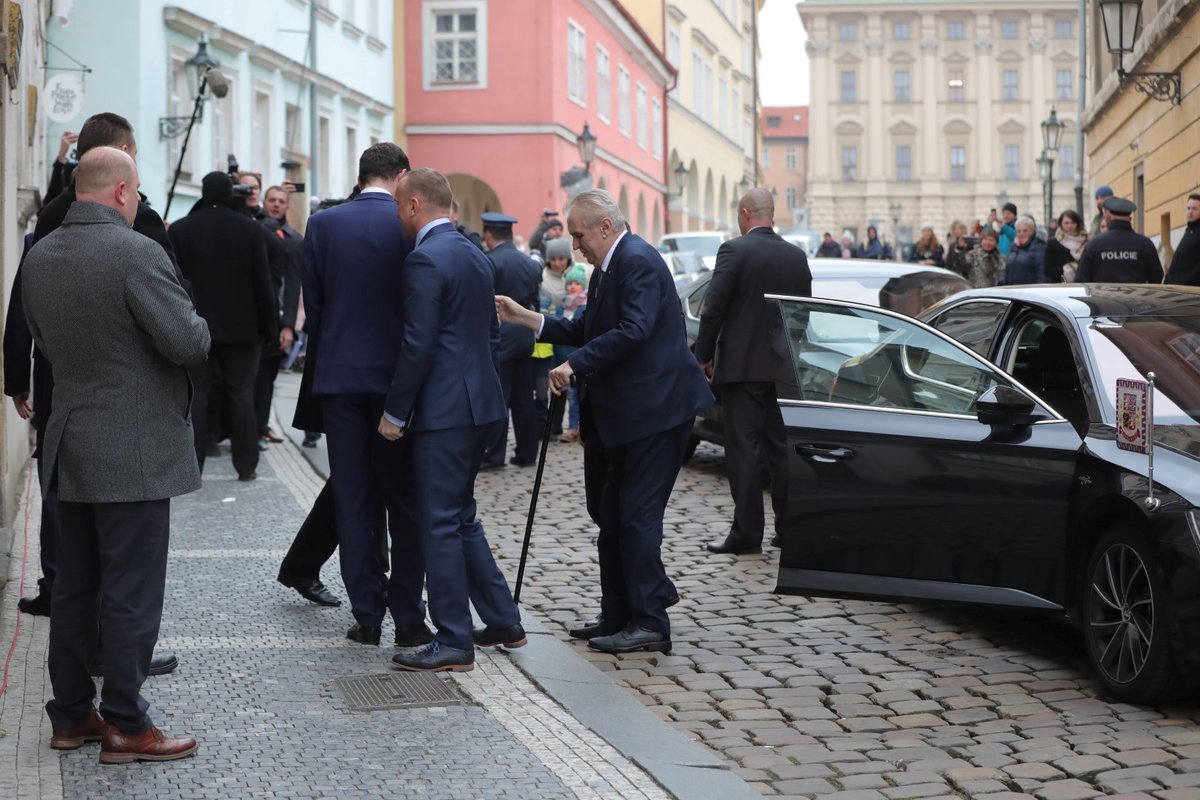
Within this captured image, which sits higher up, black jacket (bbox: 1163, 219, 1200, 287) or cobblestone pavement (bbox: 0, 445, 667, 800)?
black jacket (bbox: 1163, 219, 1200, 287)

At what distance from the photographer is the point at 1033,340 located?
743cm

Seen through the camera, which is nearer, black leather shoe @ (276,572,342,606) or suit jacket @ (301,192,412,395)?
suit jacket @ (301,192,412,395)

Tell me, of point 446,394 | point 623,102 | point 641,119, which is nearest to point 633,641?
point 446,394

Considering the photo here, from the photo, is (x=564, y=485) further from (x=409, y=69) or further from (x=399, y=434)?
(x=409, y=69)

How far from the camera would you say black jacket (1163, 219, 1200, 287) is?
13195mm

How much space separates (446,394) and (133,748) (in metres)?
1.81

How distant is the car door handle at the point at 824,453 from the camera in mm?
6895

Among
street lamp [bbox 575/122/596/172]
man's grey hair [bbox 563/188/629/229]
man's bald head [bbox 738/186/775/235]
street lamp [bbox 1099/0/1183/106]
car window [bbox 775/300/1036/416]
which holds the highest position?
street lamp [bbox 575/122/596/172]

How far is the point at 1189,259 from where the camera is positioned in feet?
43.5

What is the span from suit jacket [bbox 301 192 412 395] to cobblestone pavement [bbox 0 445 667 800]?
1081mm

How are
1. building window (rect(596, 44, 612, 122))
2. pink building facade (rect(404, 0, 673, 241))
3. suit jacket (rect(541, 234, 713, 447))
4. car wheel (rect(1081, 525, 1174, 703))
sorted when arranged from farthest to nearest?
1. building window (rect(596, 44, 612, 122))
2. pink building facade (rect(404, 0, 673, 241))
3. suit jacket (rect(541, 234, 713, 447))
4. car wheel (rect(1081, 525, 1174, 703))

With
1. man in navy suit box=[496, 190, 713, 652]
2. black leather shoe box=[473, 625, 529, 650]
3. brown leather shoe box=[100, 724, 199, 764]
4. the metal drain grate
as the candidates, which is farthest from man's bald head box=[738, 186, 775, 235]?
brown leather shoe box=[100, 724, 199, 764]

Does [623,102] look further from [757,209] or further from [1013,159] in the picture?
[1013,159]

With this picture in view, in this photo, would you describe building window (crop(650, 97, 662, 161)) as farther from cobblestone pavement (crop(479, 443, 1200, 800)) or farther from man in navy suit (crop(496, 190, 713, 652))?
man in navy suit (crop(496, 190, 713, 652))
